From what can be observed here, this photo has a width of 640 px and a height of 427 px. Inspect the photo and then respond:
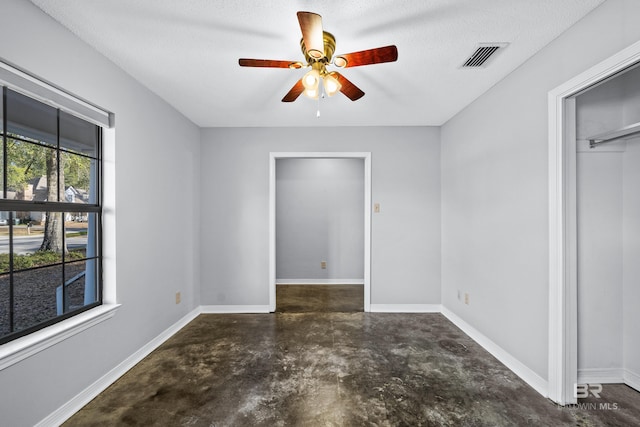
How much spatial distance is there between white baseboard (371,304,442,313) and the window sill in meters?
2.99

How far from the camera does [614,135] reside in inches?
70.8

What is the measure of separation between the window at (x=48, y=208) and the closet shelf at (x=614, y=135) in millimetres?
3680

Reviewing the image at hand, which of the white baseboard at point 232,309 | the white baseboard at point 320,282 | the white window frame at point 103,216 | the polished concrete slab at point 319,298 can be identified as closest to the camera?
the white window frame at point 103,216

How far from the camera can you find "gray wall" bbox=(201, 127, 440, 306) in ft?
12.6

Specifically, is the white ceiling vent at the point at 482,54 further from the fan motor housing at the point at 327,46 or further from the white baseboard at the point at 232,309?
the white baseboard at the point at 232,309

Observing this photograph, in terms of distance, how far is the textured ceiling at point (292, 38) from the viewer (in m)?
1.67

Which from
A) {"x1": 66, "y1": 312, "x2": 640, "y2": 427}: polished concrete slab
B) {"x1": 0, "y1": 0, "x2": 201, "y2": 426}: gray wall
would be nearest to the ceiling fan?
{"x1": 0, "y1": 0, "x2": 201, "y2": 426}: gray wall

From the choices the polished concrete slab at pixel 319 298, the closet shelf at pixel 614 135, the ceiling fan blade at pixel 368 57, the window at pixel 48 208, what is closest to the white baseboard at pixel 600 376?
the closet shelf at pixel 614 135

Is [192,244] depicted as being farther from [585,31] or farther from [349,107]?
[585,31]

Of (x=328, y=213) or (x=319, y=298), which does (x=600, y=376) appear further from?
(x=328, y=213)

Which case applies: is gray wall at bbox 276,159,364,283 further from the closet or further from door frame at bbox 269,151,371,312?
the closet

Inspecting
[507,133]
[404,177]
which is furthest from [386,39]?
[404,177]

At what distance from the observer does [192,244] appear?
3609mm

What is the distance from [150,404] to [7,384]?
82cm
